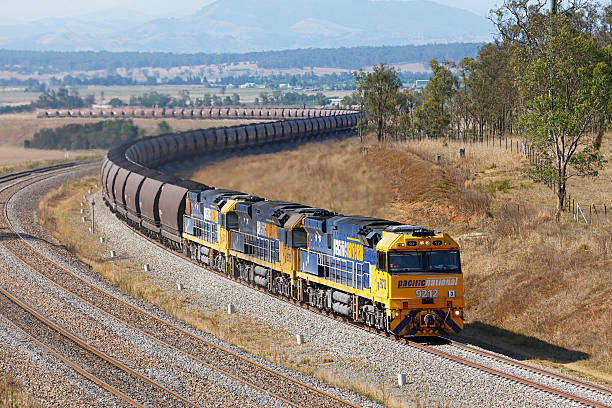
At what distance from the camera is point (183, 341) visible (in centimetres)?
2525

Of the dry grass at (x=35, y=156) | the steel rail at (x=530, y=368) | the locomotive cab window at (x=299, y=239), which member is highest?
the locomotive cab window at (x=299, y=239)

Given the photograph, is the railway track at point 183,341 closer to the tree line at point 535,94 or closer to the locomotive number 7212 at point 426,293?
the locomotive number 7212 at point 426,293

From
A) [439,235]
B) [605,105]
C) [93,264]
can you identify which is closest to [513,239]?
[605,105]

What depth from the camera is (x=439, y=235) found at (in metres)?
23.8

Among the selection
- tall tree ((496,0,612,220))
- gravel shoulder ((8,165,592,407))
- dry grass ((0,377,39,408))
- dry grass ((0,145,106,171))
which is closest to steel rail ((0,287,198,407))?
dry grass ((0,377,39,408))

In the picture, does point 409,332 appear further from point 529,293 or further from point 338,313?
point 529,293

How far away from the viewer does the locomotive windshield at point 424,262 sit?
23.3 m

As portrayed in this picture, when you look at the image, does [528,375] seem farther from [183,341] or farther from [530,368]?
[183,341]

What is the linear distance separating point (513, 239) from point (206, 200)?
14.6 metres

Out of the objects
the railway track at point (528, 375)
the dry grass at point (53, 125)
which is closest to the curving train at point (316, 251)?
the railway track at point (528, 375)

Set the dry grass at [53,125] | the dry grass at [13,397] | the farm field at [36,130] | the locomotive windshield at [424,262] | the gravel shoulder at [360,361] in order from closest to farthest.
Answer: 1. the dry grass at [13,397]
2. the gravel shoulder at [360,361]
3. the locomotive windshield at [424,262]
4. the farm field at [36,130]
5. the dry grass at [53,125]

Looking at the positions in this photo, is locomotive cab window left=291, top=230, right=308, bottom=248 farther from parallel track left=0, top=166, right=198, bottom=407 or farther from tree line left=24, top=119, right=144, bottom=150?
tree line left=24, top=119, right=144, bottom=150

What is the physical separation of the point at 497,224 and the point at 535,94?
746 cm

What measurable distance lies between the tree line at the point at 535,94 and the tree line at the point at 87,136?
201ft
